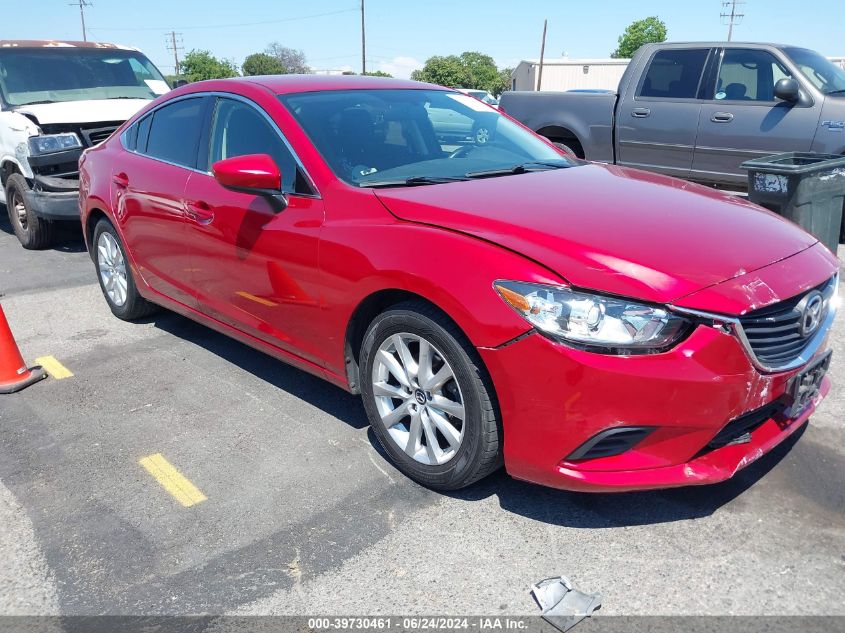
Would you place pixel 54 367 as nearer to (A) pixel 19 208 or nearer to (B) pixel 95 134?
(B) pixel 95 134

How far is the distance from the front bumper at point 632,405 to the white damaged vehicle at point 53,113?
5832 millimetres

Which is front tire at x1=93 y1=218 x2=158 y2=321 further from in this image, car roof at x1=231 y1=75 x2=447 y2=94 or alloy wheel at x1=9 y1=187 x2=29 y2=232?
alloy wheel at x1=9 y1=187 x2=29 y2=232

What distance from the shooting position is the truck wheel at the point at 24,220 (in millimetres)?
7469

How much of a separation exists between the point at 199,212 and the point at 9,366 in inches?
58.9

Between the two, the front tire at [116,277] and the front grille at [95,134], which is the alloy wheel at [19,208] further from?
the front tire at [116,277]

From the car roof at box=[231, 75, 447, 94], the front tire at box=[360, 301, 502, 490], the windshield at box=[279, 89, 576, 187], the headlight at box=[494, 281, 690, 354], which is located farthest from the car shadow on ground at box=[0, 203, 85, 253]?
the headlight at box=[494, 281, 690, 354]

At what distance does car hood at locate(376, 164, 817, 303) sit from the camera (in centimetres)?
249

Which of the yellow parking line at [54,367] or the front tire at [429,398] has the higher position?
the front tire at [429,398]

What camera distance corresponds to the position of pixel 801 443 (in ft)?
11.1

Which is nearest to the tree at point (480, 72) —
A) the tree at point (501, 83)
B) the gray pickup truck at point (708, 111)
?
the tree at point (501, 83)

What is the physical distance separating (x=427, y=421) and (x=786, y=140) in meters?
6.23

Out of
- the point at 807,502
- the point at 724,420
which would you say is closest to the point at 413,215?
the point at 724,420

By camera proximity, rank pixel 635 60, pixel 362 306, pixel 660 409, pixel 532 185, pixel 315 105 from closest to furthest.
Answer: pixel 660 409
pixel 362 306
pixel 532 185
pixel 315 105
pixel 635 60

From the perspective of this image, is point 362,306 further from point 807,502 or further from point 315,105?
point 807,502
